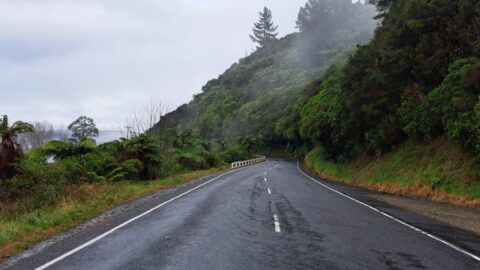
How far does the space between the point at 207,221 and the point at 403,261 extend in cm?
550

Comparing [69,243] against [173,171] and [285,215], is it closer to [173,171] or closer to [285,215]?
[285,215]

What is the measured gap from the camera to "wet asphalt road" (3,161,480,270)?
7453mm

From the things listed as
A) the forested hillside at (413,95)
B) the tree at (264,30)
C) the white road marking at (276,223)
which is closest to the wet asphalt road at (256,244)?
the white road marking at (276,223)

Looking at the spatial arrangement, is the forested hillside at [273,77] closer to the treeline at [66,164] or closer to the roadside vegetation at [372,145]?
the roadside vegetation at [372,145]

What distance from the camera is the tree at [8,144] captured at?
16.7 metres

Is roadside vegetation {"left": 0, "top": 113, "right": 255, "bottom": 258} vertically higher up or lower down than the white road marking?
higher up

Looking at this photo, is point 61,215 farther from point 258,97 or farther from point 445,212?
point 258,97

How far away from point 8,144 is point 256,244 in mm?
12127

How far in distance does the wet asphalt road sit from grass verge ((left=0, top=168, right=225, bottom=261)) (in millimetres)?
967

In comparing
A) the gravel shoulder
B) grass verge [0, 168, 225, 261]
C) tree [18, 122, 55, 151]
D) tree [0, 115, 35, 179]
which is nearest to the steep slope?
tree [18, 122, 55, 151]

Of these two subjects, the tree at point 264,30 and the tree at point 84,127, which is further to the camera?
the tree at point 264,30

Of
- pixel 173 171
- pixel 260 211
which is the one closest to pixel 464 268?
pixel 260 211

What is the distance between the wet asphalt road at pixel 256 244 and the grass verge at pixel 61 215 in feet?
3.17

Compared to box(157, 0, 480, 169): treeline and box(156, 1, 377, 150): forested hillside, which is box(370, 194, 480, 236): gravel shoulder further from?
box(156, 1, 377, 150): forested hillside
